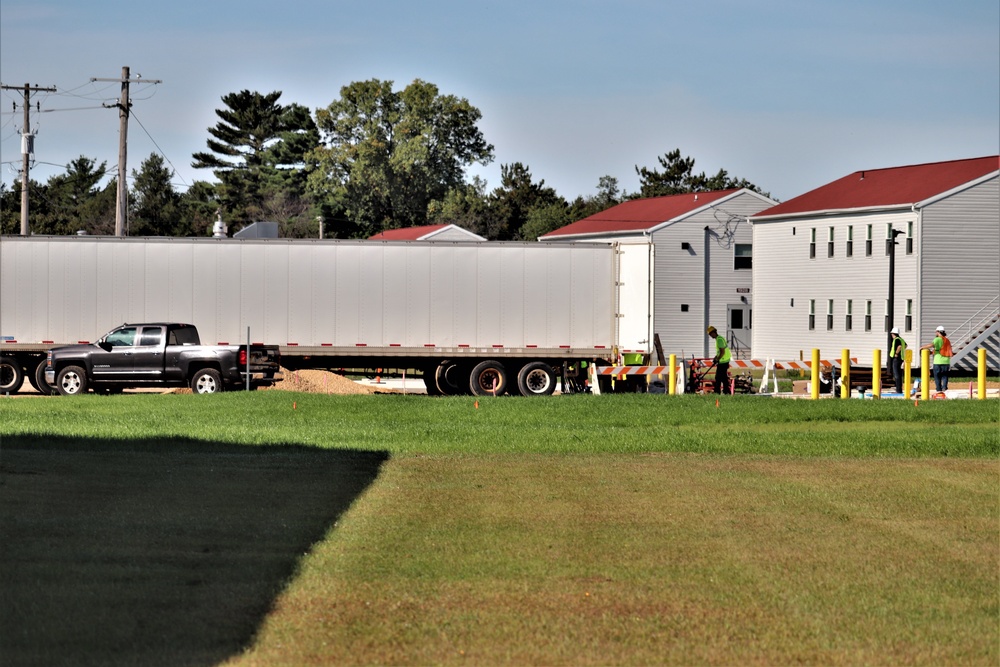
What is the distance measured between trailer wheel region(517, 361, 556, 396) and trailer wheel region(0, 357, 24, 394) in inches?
493

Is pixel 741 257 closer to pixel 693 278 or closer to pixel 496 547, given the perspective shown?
pixel 693 278

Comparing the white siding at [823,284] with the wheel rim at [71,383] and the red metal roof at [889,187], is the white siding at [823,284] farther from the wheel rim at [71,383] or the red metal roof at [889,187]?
the wheel rim at [71,383]

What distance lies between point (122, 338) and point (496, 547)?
22801 millimetres

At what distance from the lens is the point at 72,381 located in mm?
32125

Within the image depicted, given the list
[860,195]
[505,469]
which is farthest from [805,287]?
[505,469]

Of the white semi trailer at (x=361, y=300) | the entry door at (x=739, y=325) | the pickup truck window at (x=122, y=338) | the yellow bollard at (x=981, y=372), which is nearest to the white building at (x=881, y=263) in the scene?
the entry door at (x=739, y=325)

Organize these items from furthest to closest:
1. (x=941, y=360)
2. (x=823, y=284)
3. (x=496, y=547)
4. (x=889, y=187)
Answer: (x=823, y=284)
(x=889, y=187)
(x=941, y=360)
(x=496, y=547)

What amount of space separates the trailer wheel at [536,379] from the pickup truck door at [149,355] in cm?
856

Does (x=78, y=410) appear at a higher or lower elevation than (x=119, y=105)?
lower

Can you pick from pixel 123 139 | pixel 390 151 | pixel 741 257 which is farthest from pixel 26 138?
pixel 390 151

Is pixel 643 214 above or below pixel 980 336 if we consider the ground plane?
above

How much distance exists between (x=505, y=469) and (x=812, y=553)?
641cm

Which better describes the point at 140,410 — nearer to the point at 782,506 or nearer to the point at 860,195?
the point at 782,506

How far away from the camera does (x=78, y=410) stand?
25.3m
